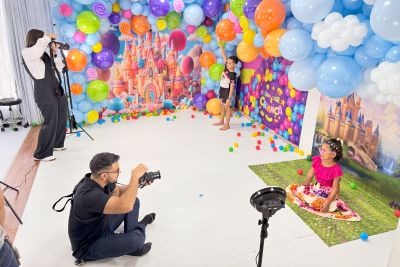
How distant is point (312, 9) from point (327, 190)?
65.5 inches

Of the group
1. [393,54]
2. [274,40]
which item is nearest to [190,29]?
[274,40]

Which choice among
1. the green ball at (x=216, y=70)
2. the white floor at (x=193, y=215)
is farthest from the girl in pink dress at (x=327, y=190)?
the green ball at (x=216, y=70)

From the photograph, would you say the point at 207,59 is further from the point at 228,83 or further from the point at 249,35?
the point at 249,35

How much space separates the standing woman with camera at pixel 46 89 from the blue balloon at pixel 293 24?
8.73 ft

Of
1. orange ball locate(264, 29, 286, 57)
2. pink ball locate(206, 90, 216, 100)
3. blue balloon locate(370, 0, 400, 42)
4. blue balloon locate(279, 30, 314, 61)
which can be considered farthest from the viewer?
pink ball locate(206, 90, 216, 100)

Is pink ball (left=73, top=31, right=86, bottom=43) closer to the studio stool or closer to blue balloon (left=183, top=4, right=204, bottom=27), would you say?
the studio stool

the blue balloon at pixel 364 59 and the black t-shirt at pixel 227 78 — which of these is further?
the black t-shirt at pixel 227 78

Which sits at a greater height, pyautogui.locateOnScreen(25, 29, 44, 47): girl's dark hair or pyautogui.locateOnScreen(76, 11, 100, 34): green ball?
pyautogui.locateOnScreen(76, 11, 100, 34): green ball

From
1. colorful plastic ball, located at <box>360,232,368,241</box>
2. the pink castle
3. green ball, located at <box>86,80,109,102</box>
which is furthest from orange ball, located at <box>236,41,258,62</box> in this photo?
colorful plastic ball, located at <box>360,232,368,241</box>

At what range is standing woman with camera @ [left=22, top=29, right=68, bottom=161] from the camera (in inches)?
145

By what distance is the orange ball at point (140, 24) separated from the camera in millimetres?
5262

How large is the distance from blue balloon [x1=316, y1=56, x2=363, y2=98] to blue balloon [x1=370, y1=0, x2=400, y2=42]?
0.52m

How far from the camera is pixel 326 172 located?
3.16 m

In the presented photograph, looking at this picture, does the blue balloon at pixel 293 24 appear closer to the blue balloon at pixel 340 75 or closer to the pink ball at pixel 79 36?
the blue balloon at pixel 340 75
